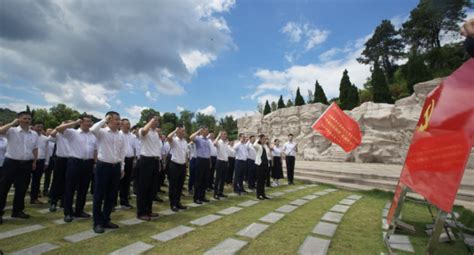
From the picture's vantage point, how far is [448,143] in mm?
2090

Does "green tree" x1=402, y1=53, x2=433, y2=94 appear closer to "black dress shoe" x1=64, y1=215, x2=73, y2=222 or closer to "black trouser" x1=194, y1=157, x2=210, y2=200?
"black trouser" x1=194, y1=157, x2=210, y2=200

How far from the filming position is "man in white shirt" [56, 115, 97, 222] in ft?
14.4

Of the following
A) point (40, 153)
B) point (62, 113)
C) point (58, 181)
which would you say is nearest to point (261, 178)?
point (58, 181)

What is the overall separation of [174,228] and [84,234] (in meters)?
1.25

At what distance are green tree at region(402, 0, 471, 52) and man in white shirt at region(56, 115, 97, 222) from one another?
3135 cm

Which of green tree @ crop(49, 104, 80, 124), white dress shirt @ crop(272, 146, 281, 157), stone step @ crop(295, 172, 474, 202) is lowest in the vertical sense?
stone step @ crop(295, 172, 474, 202)

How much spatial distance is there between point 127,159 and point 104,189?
2.12 metres

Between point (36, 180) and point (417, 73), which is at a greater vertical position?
point (417, 73)

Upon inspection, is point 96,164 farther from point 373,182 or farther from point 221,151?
point 373,182

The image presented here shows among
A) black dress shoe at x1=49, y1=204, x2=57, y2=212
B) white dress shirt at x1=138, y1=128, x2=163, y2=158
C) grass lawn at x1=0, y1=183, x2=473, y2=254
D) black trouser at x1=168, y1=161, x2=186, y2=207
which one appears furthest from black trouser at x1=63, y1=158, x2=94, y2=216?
black trouser at x1=168, y1=161, x2=186, y2=207

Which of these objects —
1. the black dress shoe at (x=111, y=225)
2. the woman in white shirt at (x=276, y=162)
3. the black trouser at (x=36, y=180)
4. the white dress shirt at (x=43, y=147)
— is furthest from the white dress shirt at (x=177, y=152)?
the woman in white shirt at (x=276, y=162)

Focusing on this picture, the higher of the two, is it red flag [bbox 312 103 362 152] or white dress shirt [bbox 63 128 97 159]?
red flag [bbox 312 103 362 152]

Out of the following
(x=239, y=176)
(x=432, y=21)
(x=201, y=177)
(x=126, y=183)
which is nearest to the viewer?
(x=126, y=183)

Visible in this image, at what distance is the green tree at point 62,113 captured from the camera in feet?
155
